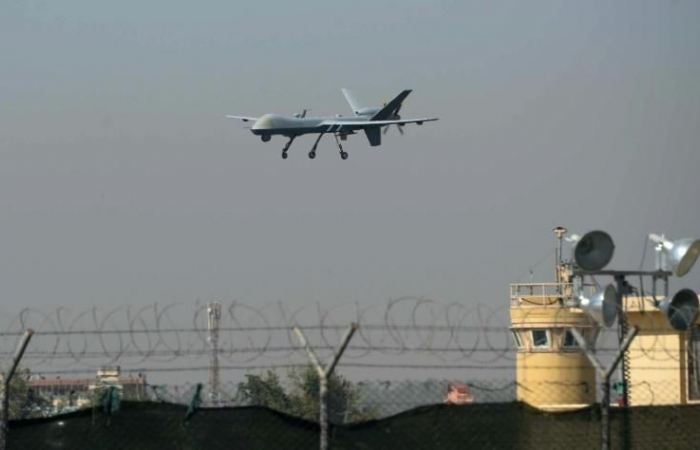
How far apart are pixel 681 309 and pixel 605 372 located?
4087mm

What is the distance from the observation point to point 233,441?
43.0ft

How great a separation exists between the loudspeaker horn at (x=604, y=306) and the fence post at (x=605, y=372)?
115 inches

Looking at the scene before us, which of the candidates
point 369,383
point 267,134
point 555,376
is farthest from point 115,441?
point 267,134

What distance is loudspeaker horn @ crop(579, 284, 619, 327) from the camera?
16125 mm

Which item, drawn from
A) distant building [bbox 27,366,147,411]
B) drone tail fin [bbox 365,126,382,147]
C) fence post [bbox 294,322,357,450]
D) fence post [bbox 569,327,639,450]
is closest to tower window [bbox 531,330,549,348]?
distant building [bbox 27,366,147,411]

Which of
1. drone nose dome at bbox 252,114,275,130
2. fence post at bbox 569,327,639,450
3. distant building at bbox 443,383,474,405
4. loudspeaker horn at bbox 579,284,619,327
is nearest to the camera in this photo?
fence post at bbox 569,327,639,450

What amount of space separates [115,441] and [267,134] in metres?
42.9

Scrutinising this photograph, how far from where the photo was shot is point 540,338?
117ft

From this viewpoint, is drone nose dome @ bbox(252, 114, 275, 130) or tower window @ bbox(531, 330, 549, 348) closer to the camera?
tower window @ bbox(531, 330, 549, 348)

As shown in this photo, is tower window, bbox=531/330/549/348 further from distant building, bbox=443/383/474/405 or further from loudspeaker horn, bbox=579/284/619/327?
distant building, bbox=443/383/474/405

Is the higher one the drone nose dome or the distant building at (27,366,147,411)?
the drone nose dome

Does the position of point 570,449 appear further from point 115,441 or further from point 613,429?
point 115,441

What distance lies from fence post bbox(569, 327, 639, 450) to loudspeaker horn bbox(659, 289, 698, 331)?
2.88 metres

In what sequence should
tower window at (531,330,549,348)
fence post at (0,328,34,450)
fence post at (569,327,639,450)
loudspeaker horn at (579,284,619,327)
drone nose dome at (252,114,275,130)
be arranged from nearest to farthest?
fence post at (0,328,34,450) → fence post at (569,327,639,450) → loudspeaker horn at (579,284,619,327) → tower window at (531,330,549,348) → drone nose dome at (252,114,275,130)
